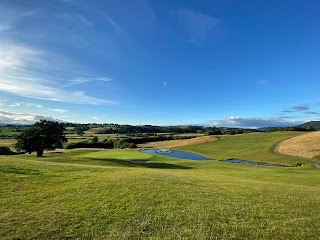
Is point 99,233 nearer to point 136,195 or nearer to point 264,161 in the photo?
point 136,195

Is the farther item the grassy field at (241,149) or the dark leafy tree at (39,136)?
the grassy field at (241,149)

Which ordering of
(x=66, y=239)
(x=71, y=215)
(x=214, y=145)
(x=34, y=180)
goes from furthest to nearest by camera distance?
(x=214, y=145) → (x=34, y=180) → (x=71, y=215) → (x=66, y=239)

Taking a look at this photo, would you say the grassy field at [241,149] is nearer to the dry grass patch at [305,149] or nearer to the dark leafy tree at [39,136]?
the dry grass patch at [305,149]

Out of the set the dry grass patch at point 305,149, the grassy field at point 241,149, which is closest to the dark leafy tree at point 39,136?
the grassy field at point 241,149

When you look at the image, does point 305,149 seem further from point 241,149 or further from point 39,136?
point 39,136

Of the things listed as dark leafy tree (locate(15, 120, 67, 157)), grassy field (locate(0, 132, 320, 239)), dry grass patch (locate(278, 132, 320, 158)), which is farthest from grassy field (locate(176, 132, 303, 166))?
grassy field (locate(0, 132, 320, 239))

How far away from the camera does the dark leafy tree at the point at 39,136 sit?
6356 cm

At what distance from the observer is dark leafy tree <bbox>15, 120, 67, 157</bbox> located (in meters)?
63.6

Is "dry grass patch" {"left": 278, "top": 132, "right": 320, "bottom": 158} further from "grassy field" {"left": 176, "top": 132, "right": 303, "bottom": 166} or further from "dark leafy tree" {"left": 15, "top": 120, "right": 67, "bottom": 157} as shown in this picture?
"dark leafy tree" {"left": 15, "top": 120, "right": 67, "bottom": 157}

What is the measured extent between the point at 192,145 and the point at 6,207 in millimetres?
117334

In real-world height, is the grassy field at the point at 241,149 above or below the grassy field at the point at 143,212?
below

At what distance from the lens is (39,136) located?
2525 inches

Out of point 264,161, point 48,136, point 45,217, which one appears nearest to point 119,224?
point 45,217

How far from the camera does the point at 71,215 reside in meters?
11.0
